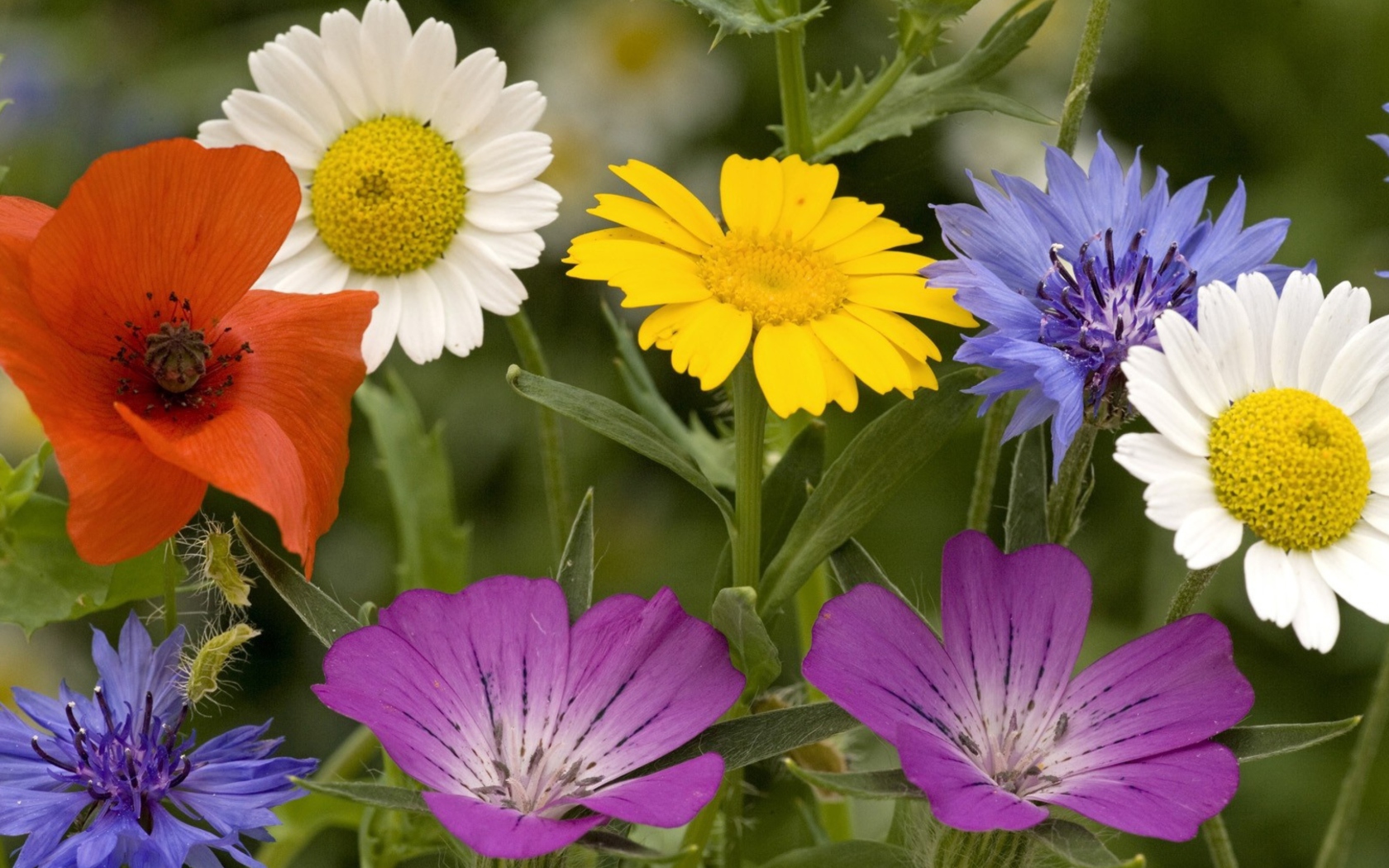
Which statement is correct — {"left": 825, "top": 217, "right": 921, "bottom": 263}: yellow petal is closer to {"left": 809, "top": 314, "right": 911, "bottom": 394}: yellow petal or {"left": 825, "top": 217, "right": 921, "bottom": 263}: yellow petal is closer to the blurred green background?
{"left": 809, "top": 314, "right": 911, "bottom": 394}: yellow petal

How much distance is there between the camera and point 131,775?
40cm

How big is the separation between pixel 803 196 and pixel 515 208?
3.8 inches

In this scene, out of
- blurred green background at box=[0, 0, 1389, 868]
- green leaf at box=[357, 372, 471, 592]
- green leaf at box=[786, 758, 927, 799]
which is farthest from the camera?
blurred green background at box=[0, 0, 1389, 868]

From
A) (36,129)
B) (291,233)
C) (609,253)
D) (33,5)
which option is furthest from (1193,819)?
(33,5)

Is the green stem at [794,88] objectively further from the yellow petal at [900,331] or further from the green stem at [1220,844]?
the green stem at [1220,844]

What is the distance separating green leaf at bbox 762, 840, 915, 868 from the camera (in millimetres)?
420

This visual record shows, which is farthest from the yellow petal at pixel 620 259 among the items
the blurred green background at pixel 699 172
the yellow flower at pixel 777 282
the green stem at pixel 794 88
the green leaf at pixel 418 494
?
the blurred green background at pixel 699 172

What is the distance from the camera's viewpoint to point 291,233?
487mm

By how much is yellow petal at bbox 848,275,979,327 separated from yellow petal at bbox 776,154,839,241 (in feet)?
0.07

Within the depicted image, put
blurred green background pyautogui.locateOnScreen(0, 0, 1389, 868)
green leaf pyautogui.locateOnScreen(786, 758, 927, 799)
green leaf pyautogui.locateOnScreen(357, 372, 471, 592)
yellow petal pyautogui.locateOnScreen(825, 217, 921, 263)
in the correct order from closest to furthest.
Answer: green leaf pyautogui.locateOnScreen(786, 758, 927, 799)
yellow petal pyautogui.locateOnScreen(825, 217, 921, 263)
green leaf pyautogui.locateOnScreen(357, 372, 471, 592)
blurred green background pyautogui.locateOnScreen(0, 0, 1389, 868)

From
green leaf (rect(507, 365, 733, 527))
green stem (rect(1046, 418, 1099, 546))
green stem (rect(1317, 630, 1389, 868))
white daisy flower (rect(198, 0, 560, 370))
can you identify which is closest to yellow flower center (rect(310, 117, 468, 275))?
white daisy flower (rect(198, 0, 560, 370))

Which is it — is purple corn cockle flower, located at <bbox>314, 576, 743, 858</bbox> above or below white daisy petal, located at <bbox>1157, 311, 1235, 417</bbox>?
below

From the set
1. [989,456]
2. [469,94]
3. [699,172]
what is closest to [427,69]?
[469,94]

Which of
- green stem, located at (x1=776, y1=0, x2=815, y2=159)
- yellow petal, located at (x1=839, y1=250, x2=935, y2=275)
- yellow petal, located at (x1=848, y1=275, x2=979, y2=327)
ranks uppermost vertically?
green stem, located at (x1=776, y1=0, x2=815, y2=159)
